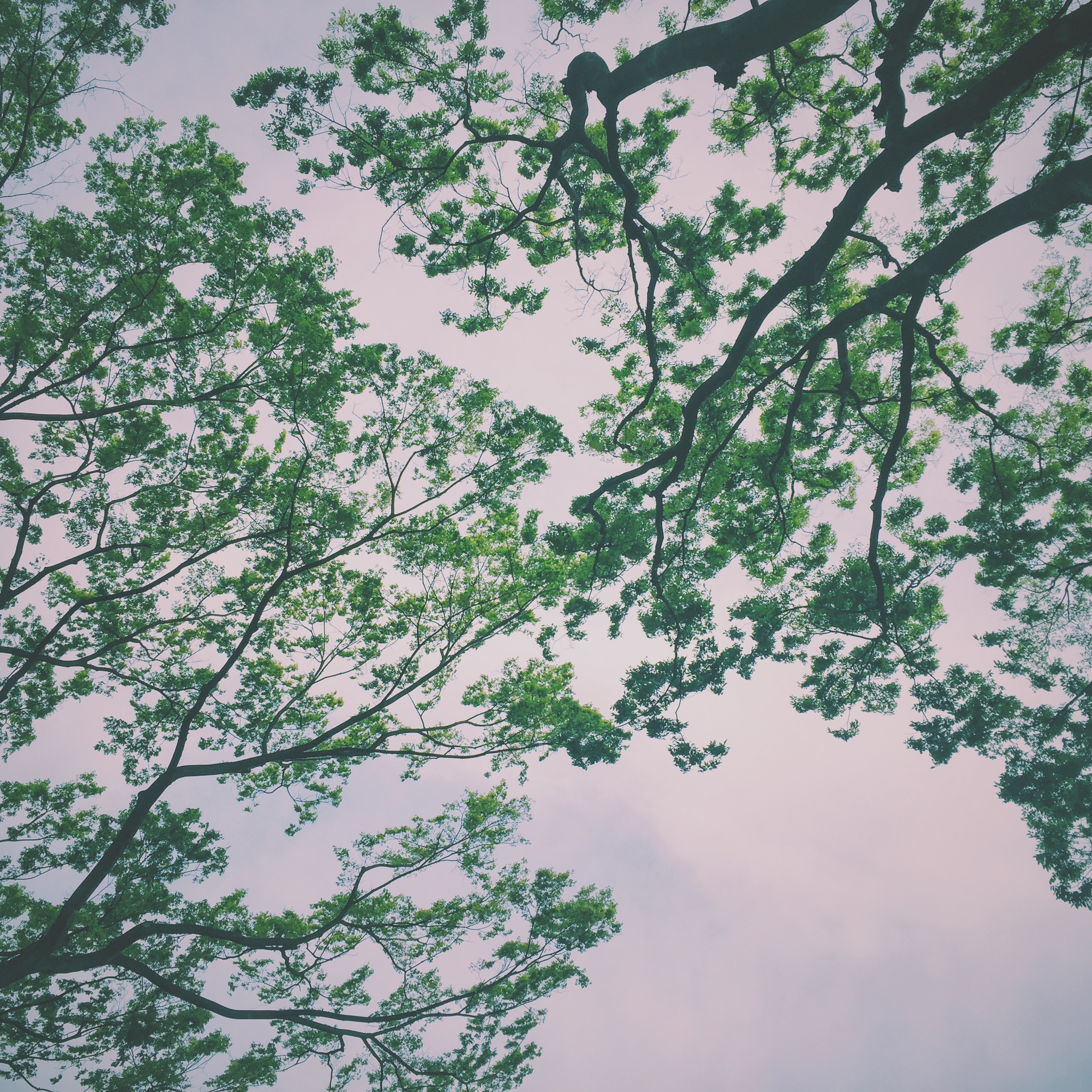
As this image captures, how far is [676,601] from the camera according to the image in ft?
26.4

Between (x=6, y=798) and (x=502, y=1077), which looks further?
(x=502, y=1077)

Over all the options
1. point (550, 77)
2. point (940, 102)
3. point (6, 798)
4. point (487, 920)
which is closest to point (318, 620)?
point (6, 798)

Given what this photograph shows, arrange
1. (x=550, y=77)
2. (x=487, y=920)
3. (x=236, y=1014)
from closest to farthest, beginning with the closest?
(x=550, y=77), (x=236, y=1014), (x=487, y=920)

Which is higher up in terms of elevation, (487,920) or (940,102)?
(940,102)

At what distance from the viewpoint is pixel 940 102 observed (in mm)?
7723

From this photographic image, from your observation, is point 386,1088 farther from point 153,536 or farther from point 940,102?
point 940,102

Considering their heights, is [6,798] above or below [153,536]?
below

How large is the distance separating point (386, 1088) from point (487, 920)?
342 cm

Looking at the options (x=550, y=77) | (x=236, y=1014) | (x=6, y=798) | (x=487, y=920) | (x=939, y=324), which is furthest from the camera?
(x=487, y=920)

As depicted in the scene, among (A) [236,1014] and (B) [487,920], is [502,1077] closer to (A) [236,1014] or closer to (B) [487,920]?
(B) [487,920]

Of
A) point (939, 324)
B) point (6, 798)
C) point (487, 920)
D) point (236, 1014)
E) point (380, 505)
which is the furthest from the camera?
point (487, 920)

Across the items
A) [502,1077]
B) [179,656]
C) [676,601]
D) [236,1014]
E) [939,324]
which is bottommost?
[502,1077]

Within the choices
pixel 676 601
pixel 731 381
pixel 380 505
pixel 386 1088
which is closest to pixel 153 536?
pixel 380 505

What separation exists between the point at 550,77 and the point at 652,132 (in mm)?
1624
